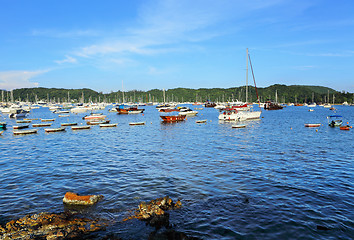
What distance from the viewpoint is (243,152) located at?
1227 inches

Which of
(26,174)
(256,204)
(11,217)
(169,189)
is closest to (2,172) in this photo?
(26,174)

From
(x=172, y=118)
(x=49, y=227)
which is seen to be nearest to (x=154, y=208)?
(x=49, y=227)

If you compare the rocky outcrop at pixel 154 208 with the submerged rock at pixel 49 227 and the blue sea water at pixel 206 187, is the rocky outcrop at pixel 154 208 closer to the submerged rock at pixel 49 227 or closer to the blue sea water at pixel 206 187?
the blue sea water at pixel 206 187

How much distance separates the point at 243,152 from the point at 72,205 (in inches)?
867

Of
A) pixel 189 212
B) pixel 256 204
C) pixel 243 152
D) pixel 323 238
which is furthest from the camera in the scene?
pixel 243 152

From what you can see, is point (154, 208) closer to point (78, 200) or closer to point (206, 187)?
point (78, 200)

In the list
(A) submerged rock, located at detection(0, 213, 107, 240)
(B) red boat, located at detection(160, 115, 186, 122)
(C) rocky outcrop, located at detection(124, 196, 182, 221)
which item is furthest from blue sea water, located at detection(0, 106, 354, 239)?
(B) red boat, located at detection(160, 115, 186, 122)

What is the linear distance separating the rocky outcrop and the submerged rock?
77.0 inches

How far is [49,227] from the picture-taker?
472 inches

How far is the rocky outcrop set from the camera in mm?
13164

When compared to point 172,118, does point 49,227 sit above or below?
below

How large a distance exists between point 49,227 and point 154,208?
5300 mm

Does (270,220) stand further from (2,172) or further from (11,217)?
(2,172)

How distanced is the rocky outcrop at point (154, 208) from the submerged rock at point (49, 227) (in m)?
1.96
